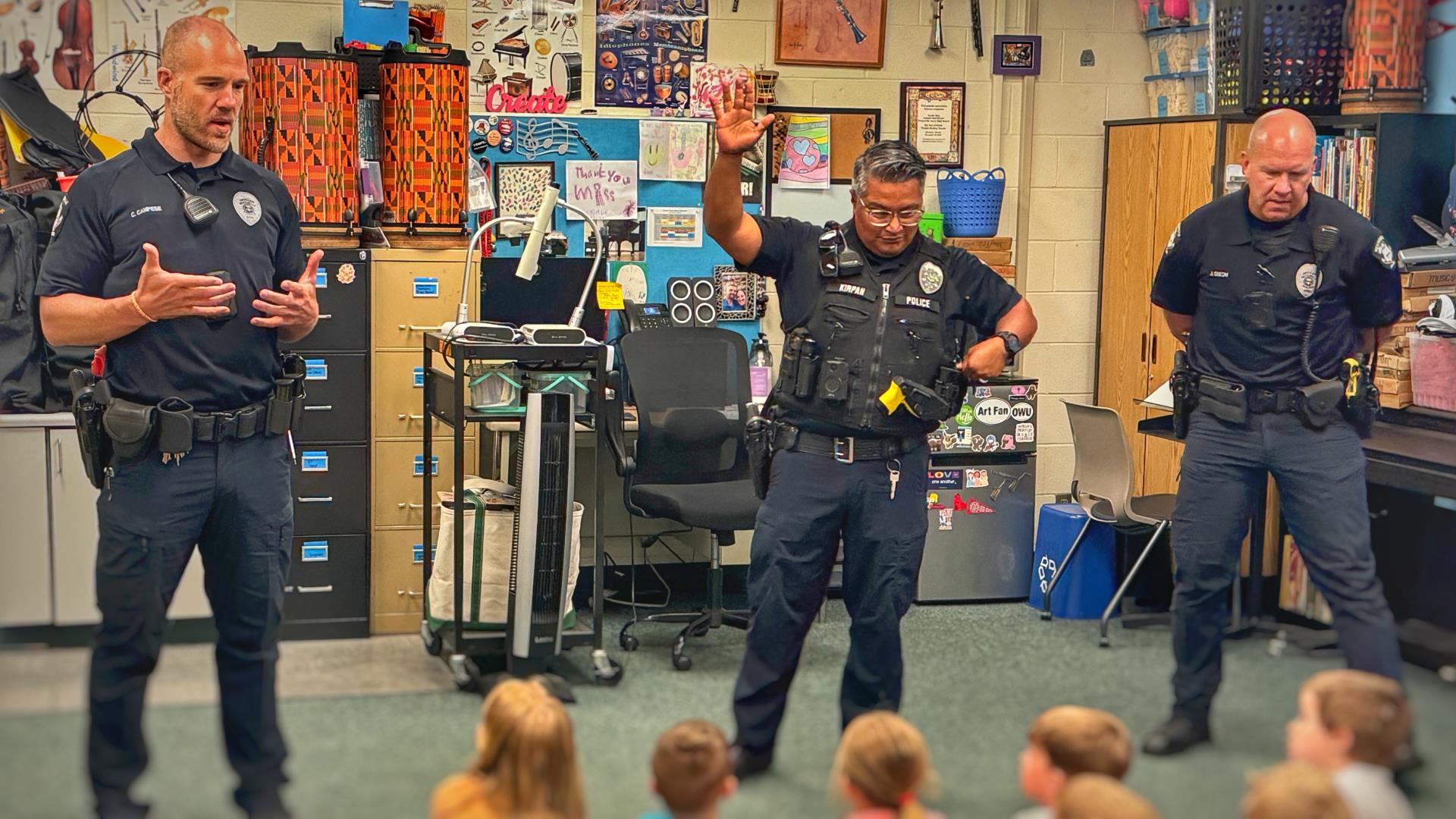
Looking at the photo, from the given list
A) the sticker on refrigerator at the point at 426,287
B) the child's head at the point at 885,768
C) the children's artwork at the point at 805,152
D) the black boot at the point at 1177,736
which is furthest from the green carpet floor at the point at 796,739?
the children's artwork at the point at 805,152

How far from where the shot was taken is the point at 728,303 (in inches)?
192

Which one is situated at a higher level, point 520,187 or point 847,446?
point 520,187

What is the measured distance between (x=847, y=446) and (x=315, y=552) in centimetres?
177

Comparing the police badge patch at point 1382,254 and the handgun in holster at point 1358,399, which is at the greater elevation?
the police badge patch at point 1382,254

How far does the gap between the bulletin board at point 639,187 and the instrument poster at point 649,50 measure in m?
0.10

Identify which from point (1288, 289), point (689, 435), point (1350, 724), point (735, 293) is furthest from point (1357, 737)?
point (735, 293)

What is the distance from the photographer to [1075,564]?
4.56 metres

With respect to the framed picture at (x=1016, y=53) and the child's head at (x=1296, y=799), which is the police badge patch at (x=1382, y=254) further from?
the framed picture at (x=1016, y=53)

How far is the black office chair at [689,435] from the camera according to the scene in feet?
14.1

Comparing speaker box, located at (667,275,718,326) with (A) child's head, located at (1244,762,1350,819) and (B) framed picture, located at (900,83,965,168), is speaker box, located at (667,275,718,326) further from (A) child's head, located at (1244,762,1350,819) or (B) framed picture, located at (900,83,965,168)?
(A) child's head, located at (1244,762,1350,819)

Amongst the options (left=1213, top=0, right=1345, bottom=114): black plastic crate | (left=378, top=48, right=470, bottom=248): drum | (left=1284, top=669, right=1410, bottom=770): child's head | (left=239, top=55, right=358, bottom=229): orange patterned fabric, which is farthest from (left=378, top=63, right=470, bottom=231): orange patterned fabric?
(left=1284, top=669, right=1410, bottom=770): child's head

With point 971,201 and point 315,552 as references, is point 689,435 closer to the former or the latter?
point 315,552

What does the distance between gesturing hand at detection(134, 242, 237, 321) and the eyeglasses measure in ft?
3.87

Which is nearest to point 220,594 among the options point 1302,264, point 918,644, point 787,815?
point 787,815
